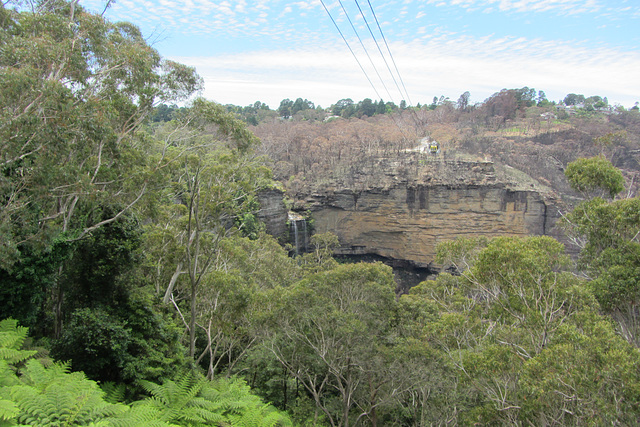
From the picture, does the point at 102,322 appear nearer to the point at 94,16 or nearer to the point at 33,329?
the point at 33,329

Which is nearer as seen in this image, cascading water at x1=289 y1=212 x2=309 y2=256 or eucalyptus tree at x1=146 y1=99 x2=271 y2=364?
eucalyptus tree at x1=146 y1=99 x2=271 y2=364

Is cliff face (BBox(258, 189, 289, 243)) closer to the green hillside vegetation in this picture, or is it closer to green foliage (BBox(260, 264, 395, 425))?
the green hillside vegetation

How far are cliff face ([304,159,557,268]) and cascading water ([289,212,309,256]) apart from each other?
1202mm

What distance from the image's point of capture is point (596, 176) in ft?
34.9

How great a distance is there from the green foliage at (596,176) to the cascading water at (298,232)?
918 inches

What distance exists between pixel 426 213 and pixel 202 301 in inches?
933

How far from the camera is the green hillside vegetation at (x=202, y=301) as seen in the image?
5734 millimetres

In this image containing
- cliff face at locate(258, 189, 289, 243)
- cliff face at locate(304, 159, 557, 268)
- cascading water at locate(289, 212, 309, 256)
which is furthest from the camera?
cascading water at locate(289, 212, 309, 256)

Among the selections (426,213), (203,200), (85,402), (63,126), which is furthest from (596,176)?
(426,213)

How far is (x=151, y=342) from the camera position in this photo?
7777 millimetres

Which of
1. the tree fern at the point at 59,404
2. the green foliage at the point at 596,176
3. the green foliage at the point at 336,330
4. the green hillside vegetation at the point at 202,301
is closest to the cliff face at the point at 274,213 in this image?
the green hillside vegetation at the point at 202,301

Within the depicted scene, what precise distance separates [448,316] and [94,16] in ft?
35.2

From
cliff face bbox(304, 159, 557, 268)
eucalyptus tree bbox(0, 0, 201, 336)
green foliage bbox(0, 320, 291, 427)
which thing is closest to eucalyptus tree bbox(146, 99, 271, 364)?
eucalyptus tree bbox(0, 0, 201, 336)

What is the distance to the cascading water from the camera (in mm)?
32406
